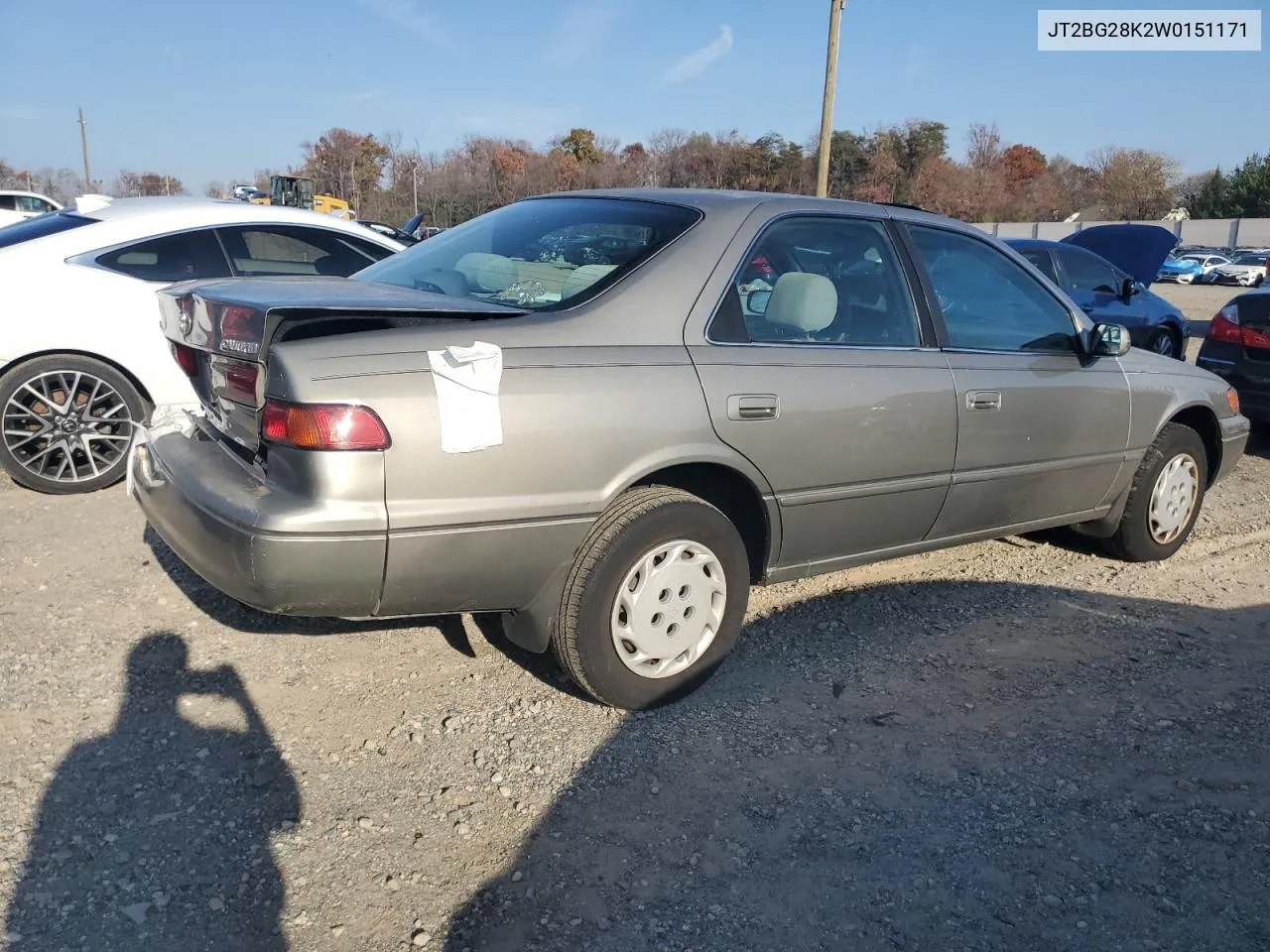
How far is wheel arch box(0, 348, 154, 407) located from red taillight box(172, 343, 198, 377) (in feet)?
6.50

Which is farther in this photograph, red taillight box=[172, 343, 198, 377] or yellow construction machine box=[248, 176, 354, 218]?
yellow construction machine box=[248, 176, 354, 218]

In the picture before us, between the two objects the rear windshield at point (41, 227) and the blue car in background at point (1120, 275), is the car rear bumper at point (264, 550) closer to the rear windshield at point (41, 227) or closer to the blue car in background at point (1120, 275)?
the rear windshield at point (41, 227)

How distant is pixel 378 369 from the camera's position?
2.54 metres

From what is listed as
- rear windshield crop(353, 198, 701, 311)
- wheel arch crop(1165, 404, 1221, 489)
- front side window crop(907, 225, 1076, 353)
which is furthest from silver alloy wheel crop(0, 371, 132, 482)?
wheel arch crop(1165, 404, 1221, 489)

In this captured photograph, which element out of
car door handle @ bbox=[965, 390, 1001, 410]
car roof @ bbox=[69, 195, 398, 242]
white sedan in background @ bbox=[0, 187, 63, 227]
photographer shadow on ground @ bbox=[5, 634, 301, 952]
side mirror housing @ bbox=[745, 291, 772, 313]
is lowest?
photographer shadow on ground @ bbox=[5, 634, 301, 952]

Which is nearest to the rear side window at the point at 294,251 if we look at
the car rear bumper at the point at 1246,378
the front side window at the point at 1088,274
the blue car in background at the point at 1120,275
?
the car rear bumper at the point at 1246,378

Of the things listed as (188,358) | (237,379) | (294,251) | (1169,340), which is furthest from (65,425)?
(1169,340)

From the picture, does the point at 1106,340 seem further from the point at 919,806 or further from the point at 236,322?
the point at 236,322

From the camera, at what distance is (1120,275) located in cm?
1098

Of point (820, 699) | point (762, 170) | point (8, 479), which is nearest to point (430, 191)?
point (762, 170)

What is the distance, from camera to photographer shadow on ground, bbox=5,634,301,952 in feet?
7.08

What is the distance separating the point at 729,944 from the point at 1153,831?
128cm

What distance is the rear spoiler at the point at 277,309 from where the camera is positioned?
2.62 m

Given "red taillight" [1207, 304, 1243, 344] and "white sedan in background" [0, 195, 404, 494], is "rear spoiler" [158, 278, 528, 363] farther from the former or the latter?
"red taillight" [1207, 304, 1243, 344]
